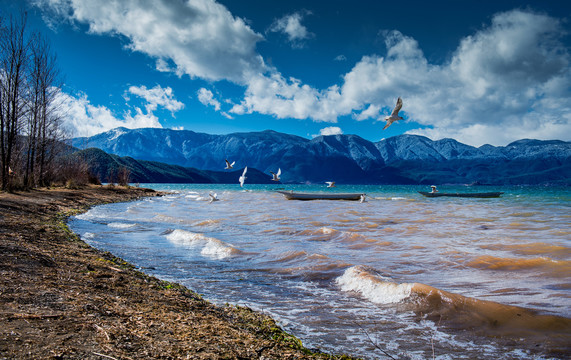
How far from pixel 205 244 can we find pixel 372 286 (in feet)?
22.8

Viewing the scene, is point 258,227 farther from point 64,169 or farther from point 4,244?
point 64,169

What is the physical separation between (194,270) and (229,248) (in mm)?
2472

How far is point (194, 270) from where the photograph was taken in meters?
8.41

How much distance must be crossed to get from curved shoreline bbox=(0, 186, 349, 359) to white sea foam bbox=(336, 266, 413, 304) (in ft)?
8.57

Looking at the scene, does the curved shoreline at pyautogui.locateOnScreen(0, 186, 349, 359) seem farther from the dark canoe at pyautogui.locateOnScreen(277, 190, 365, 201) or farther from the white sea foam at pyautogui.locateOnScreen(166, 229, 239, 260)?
the dark canoe at pyautogui.locateOnScreen(277, 190, 365, 201)

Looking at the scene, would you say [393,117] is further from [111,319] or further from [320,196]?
[320,196]

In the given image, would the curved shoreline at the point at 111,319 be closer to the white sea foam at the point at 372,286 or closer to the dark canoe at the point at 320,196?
the white sea foam at the point at 372,286

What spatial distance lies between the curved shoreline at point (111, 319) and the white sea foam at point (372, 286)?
2.61m

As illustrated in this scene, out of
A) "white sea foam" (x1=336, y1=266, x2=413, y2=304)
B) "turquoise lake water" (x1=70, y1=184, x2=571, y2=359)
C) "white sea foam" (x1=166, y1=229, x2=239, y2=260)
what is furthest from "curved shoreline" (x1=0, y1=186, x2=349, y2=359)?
"white sea foam" (x1=166, y1=229, x2=239, y2=260)

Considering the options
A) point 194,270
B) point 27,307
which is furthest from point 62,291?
point 194,270

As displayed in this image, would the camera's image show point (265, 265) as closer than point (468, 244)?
Yes

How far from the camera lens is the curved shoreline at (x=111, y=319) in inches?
118

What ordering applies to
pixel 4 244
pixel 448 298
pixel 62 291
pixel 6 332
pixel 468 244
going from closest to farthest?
pixel 6 332
pixel 62 291
pixel 448 298
pixel 4 244
pixel 468 244

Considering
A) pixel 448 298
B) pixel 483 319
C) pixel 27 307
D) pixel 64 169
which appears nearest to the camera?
pixel 27 307
